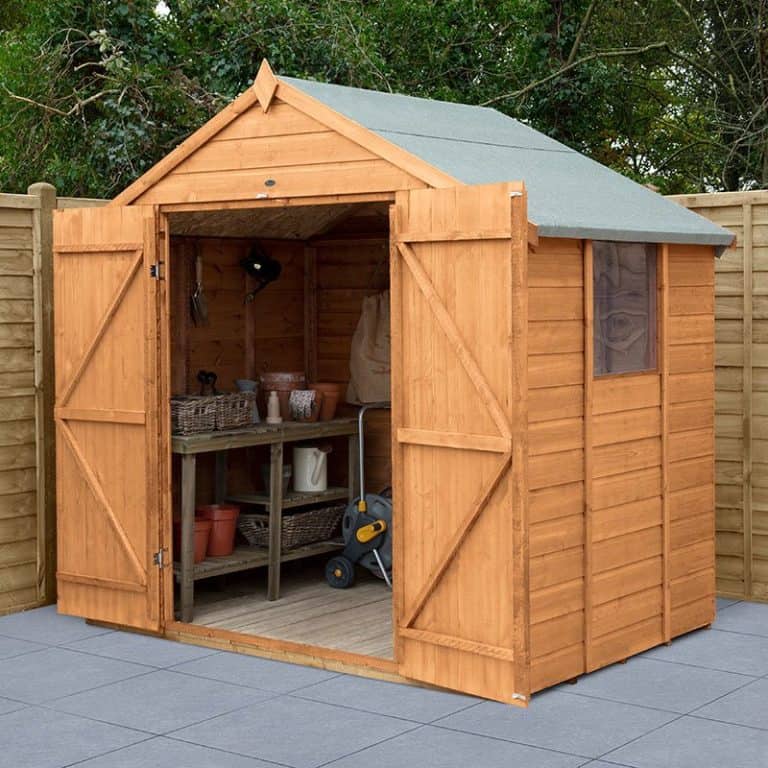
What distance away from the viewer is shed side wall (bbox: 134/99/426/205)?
21.0ft

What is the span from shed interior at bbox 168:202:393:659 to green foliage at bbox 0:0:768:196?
9.74 feet

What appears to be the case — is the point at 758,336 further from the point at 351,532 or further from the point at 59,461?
the point at 59,461

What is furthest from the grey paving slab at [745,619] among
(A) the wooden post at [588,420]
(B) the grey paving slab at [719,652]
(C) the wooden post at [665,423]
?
(A) the wooden post at [588,420]

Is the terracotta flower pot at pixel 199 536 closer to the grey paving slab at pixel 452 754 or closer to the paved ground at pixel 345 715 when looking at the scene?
the paved ground at pixel 345 715

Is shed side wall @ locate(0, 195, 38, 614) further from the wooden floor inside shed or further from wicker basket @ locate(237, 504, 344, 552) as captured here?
wicker basket @ locate(237, 504, 344, 552)

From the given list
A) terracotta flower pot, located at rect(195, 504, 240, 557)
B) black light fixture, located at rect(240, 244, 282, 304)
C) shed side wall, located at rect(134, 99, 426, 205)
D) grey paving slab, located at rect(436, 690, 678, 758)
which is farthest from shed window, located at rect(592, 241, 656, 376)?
black light fixture, located at rect(240, 244, 282, 304)

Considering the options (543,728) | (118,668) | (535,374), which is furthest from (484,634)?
(118,668)

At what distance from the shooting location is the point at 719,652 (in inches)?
270

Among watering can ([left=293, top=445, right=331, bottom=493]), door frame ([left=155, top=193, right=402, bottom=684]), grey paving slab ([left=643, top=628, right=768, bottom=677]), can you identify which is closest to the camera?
grey paving slab ([left=643, top=628, right=768, bottom=677])

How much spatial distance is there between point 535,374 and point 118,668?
2464mm

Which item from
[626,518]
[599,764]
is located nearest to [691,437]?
[626,518]

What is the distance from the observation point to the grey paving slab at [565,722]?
5477mm

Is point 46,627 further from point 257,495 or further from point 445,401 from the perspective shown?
point 445,401

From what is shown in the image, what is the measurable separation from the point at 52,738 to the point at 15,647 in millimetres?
1560
